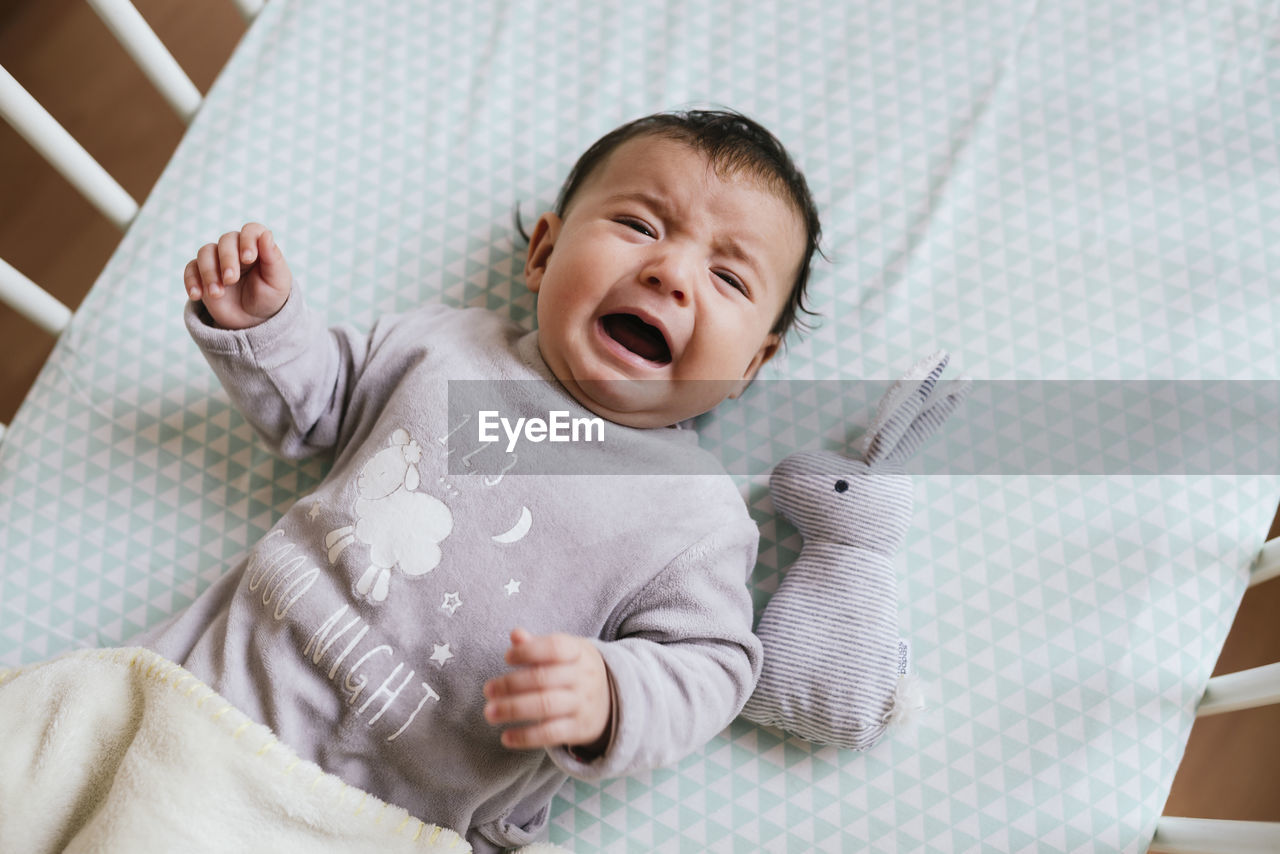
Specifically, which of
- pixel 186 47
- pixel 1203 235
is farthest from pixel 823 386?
pixel 186 47

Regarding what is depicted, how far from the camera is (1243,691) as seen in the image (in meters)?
0.87

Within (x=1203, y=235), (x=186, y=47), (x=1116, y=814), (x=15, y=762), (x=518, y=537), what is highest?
(x=186, y=47)

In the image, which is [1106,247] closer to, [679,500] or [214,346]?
[679,500]

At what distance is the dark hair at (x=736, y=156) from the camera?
0.91 metres

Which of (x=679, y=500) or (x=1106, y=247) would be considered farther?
(x=1106, y=247)

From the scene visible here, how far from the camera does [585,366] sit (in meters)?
0.87

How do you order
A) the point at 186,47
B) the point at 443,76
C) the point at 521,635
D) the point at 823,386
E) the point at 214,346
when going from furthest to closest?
the point at 186,47
the point at 443,76
the point at 823,386
the point at 214,346
the point at 521,635

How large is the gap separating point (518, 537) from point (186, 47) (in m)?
1.22

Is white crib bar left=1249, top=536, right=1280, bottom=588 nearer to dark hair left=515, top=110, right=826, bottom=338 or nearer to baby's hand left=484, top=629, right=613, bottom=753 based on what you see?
dark hair left=515, top=110, right=826, bottom=338

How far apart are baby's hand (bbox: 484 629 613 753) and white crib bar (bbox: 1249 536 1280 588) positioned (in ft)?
2.33

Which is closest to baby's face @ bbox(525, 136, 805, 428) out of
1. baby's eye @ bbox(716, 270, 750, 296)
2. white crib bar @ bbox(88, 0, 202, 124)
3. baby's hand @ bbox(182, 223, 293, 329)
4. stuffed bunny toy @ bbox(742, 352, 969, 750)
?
baby's eye @ bbox(716, 270, 750, 296)

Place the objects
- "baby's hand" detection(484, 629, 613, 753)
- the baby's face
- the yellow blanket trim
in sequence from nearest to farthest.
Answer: "baby's hand" detection(484, 629, 613, 753)
the yellow blanket trim
the baby's face

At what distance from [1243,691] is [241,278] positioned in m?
1.01

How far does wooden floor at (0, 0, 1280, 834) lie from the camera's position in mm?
1447
